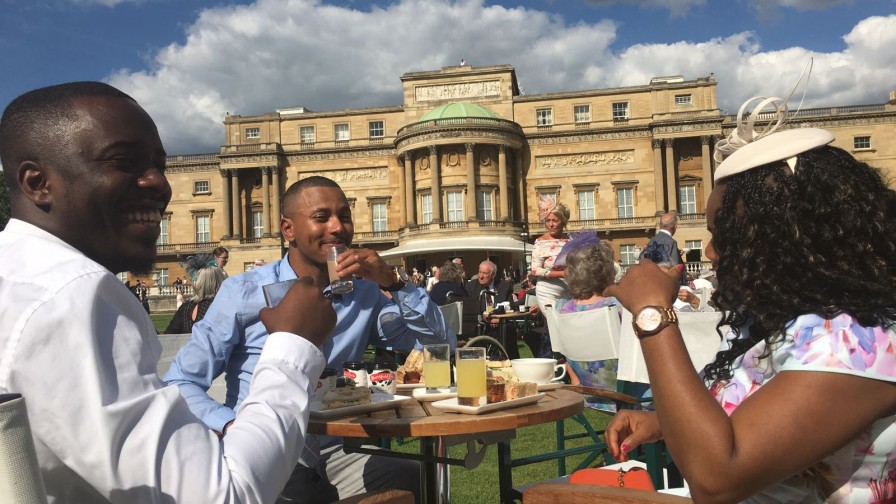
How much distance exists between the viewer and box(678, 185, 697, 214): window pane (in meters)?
38.8

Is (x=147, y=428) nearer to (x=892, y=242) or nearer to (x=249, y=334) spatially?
(x=892, y=242)

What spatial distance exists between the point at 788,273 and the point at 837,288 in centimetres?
11

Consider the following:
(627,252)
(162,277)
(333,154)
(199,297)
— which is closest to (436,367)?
(199,297)

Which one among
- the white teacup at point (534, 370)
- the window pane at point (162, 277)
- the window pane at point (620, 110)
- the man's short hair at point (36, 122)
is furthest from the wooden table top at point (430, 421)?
the window pane at point (162, 277)

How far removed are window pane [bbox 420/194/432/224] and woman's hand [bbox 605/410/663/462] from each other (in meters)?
36.7

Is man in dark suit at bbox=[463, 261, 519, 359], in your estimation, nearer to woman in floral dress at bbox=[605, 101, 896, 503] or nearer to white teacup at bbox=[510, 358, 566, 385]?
white teacup at bbox=[510, 358, 566, 385]

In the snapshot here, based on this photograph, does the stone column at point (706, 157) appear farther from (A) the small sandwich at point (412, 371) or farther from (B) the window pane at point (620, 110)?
(A) the small sandwich at point (412, 371)

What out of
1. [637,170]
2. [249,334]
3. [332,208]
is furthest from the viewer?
[637,170]

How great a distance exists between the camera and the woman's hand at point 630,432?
84.9 inches

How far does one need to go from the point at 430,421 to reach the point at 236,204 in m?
42.8

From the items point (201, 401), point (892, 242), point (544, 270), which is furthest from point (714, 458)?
point (544, 270)

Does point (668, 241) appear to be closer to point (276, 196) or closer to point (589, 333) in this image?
point (589, 333)

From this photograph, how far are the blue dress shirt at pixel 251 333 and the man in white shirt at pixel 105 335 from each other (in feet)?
3.82

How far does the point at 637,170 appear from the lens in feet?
129
